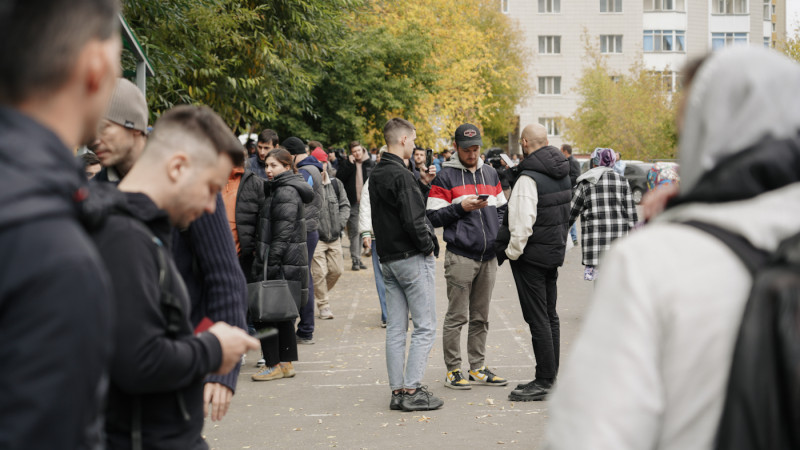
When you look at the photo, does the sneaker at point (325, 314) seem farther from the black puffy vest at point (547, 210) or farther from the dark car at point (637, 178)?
the dark car at point (637, 178)

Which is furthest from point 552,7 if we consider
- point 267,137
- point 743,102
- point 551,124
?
point 743,102

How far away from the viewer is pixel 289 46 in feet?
52.6

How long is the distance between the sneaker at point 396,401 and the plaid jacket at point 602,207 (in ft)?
9.20

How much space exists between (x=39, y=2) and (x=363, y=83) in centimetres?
2356

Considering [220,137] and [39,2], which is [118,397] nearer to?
[220,137]

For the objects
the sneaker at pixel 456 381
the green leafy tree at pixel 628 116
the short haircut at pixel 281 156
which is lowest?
the sneaker at pixel 456 381

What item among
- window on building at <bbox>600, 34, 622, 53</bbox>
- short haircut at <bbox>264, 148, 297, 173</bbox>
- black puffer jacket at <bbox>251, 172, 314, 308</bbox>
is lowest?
black puffer jacket at <bbox>251, 172, 314, 308</bbox>

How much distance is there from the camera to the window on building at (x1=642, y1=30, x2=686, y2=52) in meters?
70.5

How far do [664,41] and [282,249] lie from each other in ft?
224

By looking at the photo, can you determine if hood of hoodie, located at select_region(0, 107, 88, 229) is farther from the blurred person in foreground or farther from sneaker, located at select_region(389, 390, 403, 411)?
sneaker, located at select_region(389, 390, 403, 411)

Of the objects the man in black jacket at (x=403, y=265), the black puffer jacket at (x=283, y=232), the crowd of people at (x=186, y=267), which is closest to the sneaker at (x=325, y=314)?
the black puffer jacket at (x=283, y=232)

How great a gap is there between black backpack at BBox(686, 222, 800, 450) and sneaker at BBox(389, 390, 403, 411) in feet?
18.4

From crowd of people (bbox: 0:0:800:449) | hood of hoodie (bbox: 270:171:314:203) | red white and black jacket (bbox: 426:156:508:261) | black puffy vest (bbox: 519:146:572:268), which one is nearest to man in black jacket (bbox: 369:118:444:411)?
red white and black jacket (bbox: 426:156:508:261)

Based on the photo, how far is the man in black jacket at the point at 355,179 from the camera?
1623cm
